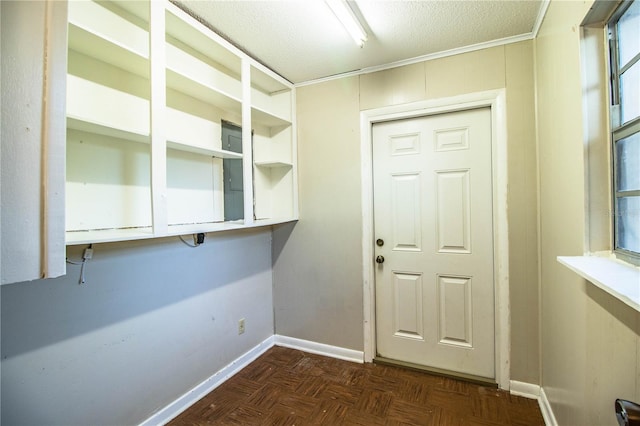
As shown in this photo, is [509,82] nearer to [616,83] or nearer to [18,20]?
[616,83]

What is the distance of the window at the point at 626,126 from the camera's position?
1003mm

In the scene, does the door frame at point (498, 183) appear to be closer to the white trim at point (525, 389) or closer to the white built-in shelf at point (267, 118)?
the white trim at point (525, 389)

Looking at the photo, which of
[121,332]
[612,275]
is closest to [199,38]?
[121,332]

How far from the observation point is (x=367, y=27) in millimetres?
1843

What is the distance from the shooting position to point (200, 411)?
74.8 inches

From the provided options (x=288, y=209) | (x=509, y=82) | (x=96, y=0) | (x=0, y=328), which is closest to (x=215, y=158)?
(x=288, y=209)

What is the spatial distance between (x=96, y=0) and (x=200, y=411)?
7.91ft

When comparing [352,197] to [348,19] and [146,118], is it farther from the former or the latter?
[146,118]

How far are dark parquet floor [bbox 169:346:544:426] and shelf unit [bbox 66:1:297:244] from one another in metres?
1.19

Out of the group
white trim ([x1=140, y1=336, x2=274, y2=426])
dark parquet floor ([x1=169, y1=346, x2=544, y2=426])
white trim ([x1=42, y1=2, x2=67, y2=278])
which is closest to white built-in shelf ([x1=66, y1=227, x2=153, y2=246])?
white trim ([x1=42, y1=2, x2=67, y2=278])

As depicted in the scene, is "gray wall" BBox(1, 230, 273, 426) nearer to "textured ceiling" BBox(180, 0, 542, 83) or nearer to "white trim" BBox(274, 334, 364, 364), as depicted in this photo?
"white trim" BBox(274, 334, 364, 364)

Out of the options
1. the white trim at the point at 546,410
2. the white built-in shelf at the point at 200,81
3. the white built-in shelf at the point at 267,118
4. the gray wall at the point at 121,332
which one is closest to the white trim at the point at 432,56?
the white built-in shelf at the point at 267,118

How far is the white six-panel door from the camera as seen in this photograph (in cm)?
215

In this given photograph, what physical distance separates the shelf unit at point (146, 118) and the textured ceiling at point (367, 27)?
Answer: 16 cm
